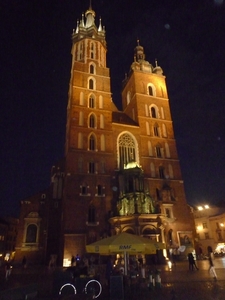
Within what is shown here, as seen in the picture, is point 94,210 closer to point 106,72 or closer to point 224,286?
point 224,286

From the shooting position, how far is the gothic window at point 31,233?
119 feet

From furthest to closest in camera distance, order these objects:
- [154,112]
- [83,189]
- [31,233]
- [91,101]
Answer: [154,112], [91,101], [31,233], [83,189]

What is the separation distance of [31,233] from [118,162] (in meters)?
17.9

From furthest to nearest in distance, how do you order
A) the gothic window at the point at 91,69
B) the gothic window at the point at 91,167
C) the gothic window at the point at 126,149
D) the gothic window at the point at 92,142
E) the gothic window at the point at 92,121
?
the gothic window at the point at 91,69 → the gothic window at the point at 92,121 → the gothic window at the point at 126,149 → the gothic window at the point at 92,142 → the gothic window at the point at 91,167

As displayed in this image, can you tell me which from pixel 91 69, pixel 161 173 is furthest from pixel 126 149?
pixel 91 69

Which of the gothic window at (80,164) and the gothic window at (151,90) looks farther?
the gothic window at (151,90)

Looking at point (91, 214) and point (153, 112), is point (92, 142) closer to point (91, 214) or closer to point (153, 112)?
point (91, 214)

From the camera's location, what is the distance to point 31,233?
36.9 metres

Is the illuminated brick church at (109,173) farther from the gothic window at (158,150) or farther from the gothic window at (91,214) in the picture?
the gothic window at (91,214)

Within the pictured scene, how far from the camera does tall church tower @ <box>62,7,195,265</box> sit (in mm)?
30188

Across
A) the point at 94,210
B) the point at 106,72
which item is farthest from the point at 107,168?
the point at 106,72

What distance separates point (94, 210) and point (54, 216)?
28.8 ft

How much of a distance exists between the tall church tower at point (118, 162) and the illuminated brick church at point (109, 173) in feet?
0.41

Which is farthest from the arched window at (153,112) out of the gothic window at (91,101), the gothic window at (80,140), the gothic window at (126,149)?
the gothic window at (80,140)
